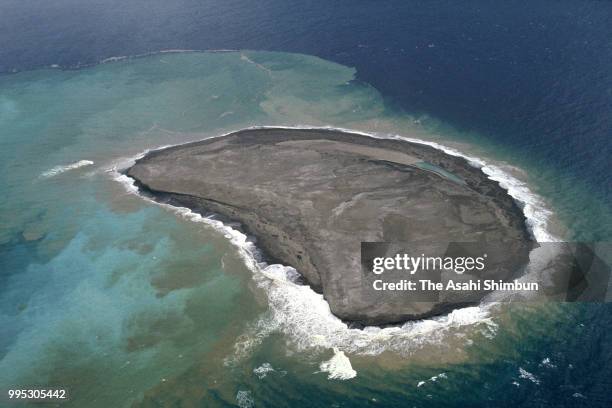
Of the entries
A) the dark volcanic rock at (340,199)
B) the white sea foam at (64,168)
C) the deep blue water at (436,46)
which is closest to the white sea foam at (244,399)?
the dark volcanic rock at (340,199)

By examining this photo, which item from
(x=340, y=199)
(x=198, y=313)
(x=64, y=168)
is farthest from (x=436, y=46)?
(x=198, y=313)

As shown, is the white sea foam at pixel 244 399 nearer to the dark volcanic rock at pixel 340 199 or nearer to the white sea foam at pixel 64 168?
the dark volcanic rock at pixel 340 199

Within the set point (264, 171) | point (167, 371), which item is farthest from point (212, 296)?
point (264, 171)

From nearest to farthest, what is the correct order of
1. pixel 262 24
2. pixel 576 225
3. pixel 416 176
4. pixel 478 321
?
1. pixel 478 321
2. pixel 576 225
3. pixel 416 176
4. pixel 262 24

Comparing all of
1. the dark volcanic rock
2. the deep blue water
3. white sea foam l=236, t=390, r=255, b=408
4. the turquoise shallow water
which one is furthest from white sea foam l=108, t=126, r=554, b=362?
the deep blue water

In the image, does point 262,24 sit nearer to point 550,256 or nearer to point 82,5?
point 82,5

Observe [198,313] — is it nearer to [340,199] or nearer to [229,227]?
[229,227]

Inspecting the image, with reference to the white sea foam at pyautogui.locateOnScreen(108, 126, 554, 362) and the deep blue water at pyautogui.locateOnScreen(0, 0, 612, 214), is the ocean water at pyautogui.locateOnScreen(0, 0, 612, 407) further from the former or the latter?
the deep blue water at pyautogui.locateOnScreen(0, 0, 612, 214)
